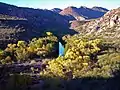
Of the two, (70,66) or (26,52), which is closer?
(70,66)

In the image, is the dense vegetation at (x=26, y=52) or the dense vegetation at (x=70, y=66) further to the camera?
the dense vegetation at (x=26, y=52)

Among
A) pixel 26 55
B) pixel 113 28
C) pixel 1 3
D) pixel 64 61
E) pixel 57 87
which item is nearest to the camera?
pixel 57 87

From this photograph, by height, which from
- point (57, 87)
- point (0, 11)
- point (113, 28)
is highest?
point (0, 11)

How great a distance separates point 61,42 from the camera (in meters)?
85.1

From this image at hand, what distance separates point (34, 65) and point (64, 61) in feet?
30.1

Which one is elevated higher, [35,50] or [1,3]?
[1,3]

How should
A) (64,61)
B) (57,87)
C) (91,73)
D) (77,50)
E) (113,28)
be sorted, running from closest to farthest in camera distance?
(57,87) → (91,73) → (64,61) → (77,50) → (113,28)

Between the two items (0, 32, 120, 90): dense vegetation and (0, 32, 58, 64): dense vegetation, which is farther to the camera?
(0, 32, 58, 64): dense vegetation

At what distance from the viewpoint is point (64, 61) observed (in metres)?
48.1

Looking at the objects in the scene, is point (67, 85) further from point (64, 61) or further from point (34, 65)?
point (34, 65)

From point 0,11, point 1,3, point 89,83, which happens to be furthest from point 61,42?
point 1,3

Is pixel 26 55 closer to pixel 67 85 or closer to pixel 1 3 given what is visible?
pixel 67 85

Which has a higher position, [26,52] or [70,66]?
[26,52]

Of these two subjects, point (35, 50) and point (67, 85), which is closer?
point (67, 85)
